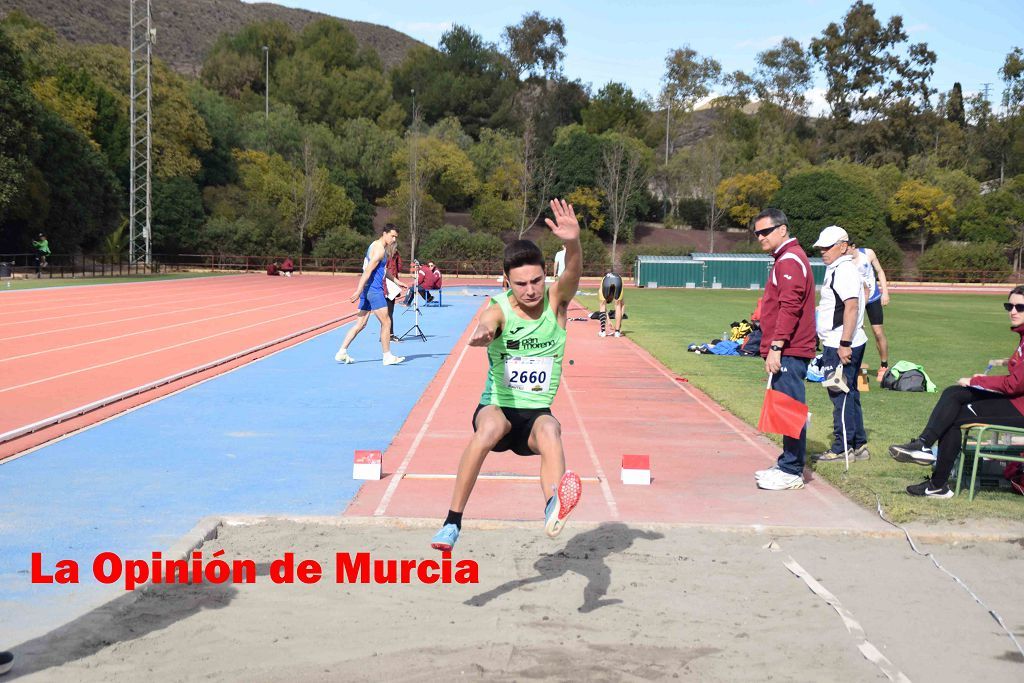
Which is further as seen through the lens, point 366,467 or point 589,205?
point 589,205

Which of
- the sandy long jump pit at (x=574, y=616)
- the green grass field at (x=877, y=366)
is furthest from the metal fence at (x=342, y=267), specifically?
the sandy long jump pit at (x=574, y=616)

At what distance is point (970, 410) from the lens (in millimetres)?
7566

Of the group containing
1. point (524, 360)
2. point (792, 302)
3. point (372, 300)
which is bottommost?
point (372, 300)

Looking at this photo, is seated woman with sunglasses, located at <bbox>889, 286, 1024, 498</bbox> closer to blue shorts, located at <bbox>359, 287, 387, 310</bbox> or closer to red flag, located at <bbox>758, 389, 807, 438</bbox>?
red flag, located at <bbox>758, 389, 807, 438</bbox>

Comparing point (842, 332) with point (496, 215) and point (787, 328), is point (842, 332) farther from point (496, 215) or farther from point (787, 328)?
point (496, 215)

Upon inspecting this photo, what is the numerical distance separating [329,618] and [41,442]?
5.59 m

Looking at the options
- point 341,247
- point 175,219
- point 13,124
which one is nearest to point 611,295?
point 13,124

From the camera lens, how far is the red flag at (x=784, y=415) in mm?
7832

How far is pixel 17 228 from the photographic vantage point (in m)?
51.1

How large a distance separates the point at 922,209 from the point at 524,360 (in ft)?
261

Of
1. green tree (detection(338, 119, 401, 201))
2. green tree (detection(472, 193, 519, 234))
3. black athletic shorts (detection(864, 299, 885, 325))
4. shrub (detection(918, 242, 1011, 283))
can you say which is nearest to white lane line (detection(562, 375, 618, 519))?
black athletic shorts (detection(864, 299, 885, 325))

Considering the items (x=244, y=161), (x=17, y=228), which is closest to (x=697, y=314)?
(x=17, y=228)

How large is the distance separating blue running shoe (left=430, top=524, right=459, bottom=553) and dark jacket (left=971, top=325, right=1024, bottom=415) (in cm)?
461

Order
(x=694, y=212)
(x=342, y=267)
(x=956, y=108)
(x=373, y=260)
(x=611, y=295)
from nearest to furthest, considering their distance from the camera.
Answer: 1. (x=373, y=260)
2. (x=611, y=295)
3. (x=342, y=267)
4. (x=694, y=212)
5. (x=956, y=108)
